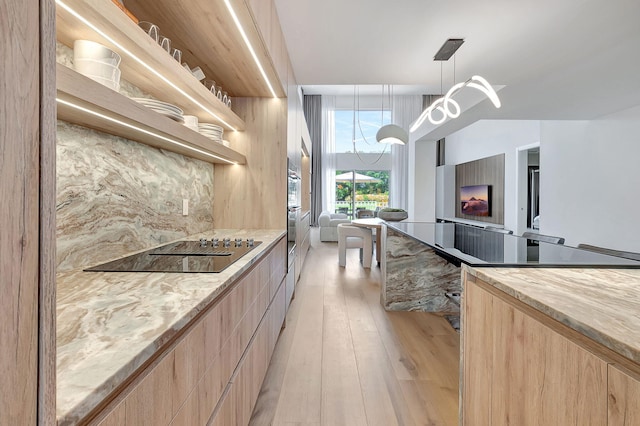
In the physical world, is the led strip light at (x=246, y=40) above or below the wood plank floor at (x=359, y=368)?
above

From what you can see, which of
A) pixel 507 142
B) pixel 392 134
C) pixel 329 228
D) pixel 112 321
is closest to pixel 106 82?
pixel 112 321

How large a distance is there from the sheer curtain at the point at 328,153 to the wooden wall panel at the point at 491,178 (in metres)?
3.91

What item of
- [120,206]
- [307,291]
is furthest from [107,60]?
[307,291]

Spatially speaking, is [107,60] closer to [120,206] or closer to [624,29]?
[120,206]

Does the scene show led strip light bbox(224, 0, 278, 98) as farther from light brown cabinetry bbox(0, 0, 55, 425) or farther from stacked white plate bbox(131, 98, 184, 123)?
light brown cabinetry bbox(0, 0, 55, 425)

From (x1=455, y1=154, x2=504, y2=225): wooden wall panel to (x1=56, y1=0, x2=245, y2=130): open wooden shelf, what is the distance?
7.12 metres

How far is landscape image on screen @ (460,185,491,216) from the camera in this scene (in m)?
8.10

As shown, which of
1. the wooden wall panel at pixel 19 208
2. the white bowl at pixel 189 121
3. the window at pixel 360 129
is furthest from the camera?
the window at pixel 360 129

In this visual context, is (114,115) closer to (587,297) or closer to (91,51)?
(91,51)

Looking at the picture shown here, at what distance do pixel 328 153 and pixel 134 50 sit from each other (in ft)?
31.3

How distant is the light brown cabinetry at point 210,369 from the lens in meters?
0.63

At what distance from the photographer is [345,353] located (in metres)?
2.34

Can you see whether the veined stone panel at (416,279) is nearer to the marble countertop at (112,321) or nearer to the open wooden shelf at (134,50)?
the open wooden shelf at (134,50)

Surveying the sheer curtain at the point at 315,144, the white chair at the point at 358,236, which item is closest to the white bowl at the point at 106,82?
the white chair at the point at 358,236
